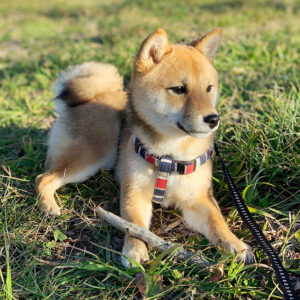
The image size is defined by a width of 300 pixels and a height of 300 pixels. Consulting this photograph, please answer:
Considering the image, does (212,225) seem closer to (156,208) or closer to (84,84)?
(156,208)

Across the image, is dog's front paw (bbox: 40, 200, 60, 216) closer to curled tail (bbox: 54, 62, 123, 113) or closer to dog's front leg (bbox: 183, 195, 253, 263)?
dog's front leg (bbox: 183, 195, 253, 263)

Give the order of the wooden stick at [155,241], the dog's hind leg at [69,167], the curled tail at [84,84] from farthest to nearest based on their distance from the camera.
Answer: the curled tail at [84,84] < the dog's hind leg at [69,167] < the wooden stick at [155,241]

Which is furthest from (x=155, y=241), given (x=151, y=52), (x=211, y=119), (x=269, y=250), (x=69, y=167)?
(x=151, y=52)

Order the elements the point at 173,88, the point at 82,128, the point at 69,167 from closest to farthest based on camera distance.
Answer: the point at 173,88 → the point at 69,167 → the point at 82,128

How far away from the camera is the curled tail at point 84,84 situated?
3842 millimetres

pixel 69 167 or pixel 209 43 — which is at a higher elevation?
pixel 209 43

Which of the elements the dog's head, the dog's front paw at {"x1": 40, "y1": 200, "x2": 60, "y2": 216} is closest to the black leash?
the dog's head

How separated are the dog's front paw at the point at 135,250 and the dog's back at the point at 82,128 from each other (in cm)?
74

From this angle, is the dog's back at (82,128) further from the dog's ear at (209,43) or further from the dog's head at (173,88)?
the dog's ear at (209,43)

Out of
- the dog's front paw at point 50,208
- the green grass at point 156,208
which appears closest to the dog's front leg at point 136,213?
the green grass at point 156,208

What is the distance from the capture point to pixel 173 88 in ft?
8.69

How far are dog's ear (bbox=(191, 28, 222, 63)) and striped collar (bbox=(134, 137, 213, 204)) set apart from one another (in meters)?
0.85

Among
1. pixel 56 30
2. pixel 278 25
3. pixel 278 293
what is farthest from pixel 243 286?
pixel 56 30

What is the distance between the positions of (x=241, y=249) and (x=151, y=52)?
1.56m
